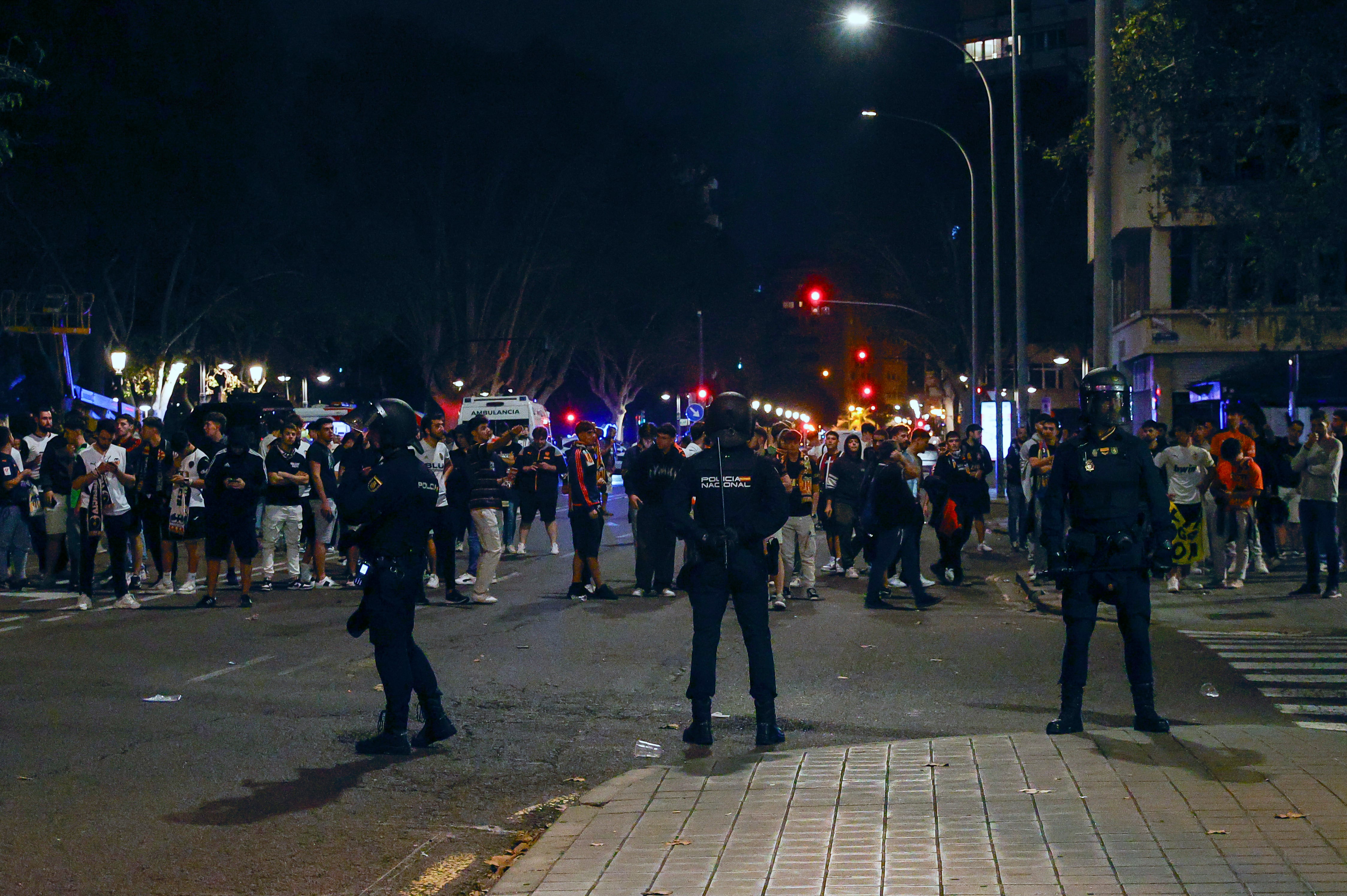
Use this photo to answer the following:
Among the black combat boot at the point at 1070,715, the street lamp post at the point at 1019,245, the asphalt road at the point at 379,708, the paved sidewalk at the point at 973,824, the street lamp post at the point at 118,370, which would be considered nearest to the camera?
the paved sidewalk at the point at 973,824

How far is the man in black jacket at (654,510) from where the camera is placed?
1318cm

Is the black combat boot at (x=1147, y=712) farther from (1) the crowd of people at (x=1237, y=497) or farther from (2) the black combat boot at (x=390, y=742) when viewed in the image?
(1) the crowd of people at (x=1237, y=497)

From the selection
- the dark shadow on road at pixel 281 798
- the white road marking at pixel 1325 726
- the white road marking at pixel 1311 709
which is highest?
the white road marking at pixel 1311 709

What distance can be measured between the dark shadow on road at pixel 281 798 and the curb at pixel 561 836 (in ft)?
3.72

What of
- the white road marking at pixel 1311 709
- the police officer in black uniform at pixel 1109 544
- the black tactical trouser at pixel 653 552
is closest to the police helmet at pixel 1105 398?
the police officer in black uniform at pixel 1109 544

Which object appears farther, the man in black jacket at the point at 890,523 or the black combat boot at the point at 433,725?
the man in black jacket at the point at 890,523

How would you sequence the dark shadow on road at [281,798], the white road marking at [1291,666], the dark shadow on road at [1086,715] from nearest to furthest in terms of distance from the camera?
the dark shadow on road at [281,798] < the dark shadow on road at [1086,715] < the white road marking at [1291,666]

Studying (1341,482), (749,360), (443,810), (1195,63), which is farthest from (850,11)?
(749,360)

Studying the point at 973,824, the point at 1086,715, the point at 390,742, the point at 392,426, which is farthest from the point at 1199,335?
the point at 973,824

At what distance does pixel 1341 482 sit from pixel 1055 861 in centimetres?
1259

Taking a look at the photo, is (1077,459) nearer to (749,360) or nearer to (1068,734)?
(1068,734)

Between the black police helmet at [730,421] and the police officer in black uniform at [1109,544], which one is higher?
the black police helmet at [730,421]

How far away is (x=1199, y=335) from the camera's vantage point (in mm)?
34281

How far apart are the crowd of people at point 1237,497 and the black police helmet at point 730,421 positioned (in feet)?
17.5
